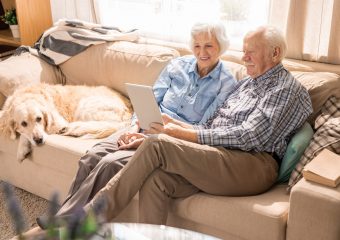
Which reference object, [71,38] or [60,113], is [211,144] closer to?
[60,113]

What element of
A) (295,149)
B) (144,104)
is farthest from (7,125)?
(295,149)

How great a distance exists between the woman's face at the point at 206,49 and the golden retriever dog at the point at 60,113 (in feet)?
1.88

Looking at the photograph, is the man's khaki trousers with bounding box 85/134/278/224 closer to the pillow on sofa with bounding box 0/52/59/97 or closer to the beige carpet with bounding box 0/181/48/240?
the beige carpet with bounding box 0/181/48/240

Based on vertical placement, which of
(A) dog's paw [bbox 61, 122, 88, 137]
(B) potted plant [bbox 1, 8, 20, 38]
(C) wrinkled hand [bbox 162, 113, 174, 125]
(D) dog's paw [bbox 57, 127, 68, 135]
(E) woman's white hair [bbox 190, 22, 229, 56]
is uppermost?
(E) woman's white hair [bbox 190, 22, 229, 56]

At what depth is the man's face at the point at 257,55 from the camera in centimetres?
219

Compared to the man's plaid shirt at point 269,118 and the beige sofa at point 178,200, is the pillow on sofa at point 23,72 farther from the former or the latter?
the man's plaid shirt at point 269,118

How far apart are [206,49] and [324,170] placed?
0.92 meters

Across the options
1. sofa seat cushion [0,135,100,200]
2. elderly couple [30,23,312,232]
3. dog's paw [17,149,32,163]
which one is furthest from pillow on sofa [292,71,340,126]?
dog's paw [17,149,32,163]

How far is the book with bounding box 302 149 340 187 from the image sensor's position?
1.78m

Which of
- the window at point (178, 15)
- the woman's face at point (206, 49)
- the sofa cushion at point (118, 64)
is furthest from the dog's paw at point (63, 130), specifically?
the window at point (178, 15)

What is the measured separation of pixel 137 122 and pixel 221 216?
767 mm

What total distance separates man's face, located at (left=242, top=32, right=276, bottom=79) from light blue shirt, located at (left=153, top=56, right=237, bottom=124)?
0.70 feet

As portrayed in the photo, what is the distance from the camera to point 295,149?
6.78ft

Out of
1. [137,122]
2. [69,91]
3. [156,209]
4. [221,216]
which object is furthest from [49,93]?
[221,216]
